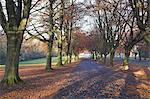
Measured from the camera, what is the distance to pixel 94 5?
40.9 m

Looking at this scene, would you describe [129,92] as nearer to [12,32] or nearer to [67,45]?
[12,32]

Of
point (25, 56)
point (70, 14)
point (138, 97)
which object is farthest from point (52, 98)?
point (25, 56)

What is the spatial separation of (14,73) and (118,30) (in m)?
30.3

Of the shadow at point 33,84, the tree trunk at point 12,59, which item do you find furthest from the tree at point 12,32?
the shadow at point 33,84

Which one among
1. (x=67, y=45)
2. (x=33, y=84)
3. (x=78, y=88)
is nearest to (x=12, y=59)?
(x=33, y=84)

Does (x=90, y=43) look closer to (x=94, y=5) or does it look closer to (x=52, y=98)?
(x=94, y=5)

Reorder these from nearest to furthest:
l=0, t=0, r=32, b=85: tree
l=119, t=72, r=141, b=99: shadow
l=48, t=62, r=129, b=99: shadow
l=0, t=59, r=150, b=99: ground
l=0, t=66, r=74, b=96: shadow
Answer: l=48, t=62, r=129, b=99: shadow, l=119, t=72, r=141, b=99: shadow, l=0, t=59, r=150, b=99: ground, l=0, t=66, r=74, b=96: shadow, l=0, t=0, r=32, b=85: tree

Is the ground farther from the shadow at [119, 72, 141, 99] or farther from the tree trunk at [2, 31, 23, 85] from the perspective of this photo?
the tree trunk at [2, 31, 23, 85]

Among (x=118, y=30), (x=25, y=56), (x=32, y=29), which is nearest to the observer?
(x=32, y=29)

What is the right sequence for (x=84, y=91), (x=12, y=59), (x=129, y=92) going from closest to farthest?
(x=129, y=92) → (x=84, y=91) → (x=12, y=59)

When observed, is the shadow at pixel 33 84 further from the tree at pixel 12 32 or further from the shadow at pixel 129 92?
the shadow at pixel 129 92

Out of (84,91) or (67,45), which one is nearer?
(84,91)

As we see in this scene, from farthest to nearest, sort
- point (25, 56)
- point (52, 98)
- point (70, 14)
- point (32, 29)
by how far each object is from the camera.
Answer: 1. point (25, 56)
2. point (70, 14)
3. point (32, 29)
4. point (52, 98)

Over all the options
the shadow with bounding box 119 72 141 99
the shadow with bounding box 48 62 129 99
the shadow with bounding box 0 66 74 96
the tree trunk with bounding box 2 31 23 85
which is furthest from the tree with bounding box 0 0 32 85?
the shadow with bounding box 119 72 141 99
